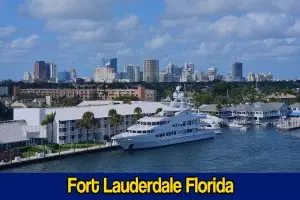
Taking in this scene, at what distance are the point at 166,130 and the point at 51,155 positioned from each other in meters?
5.87

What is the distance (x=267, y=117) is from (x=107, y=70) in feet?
205

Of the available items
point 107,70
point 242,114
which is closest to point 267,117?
point 242,114

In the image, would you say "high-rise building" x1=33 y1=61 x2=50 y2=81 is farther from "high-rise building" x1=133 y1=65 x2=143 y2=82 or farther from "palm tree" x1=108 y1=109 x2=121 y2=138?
"palm tree" x1=108 y1=109 x2=121 y2=138

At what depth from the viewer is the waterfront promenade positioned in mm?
16516

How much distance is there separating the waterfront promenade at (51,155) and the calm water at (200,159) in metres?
0.26

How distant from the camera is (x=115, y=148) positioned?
20891 millimetres

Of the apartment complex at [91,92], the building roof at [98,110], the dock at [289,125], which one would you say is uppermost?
Result: the apartment complex at [91,92]

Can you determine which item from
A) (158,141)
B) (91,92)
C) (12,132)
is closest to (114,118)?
(158,141)

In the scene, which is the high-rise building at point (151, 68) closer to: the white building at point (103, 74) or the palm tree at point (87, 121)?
the white building at point (103, 74)

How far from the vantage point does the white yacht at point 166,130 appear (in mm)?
20875

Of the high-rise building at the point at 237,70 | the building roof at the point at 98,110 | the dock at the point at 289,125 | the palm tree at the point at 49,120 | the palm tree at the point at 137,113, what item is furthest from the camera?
the high-rise building at the point at 237,70

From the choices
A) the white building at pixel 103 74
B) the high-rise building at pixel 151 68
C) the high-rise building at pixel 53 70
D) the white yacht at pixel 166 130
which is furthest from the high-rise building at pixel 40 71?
the white yacht at pixel 166 130

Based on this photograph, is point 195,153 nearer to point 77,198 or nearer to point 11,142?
point 11,142

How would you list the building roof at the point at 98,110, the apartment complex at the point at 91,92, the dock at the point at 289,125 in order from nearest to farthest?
the building roof at the point at 98,110, the dock at the point at 289,125, the apartment complex at the point at 91,92
